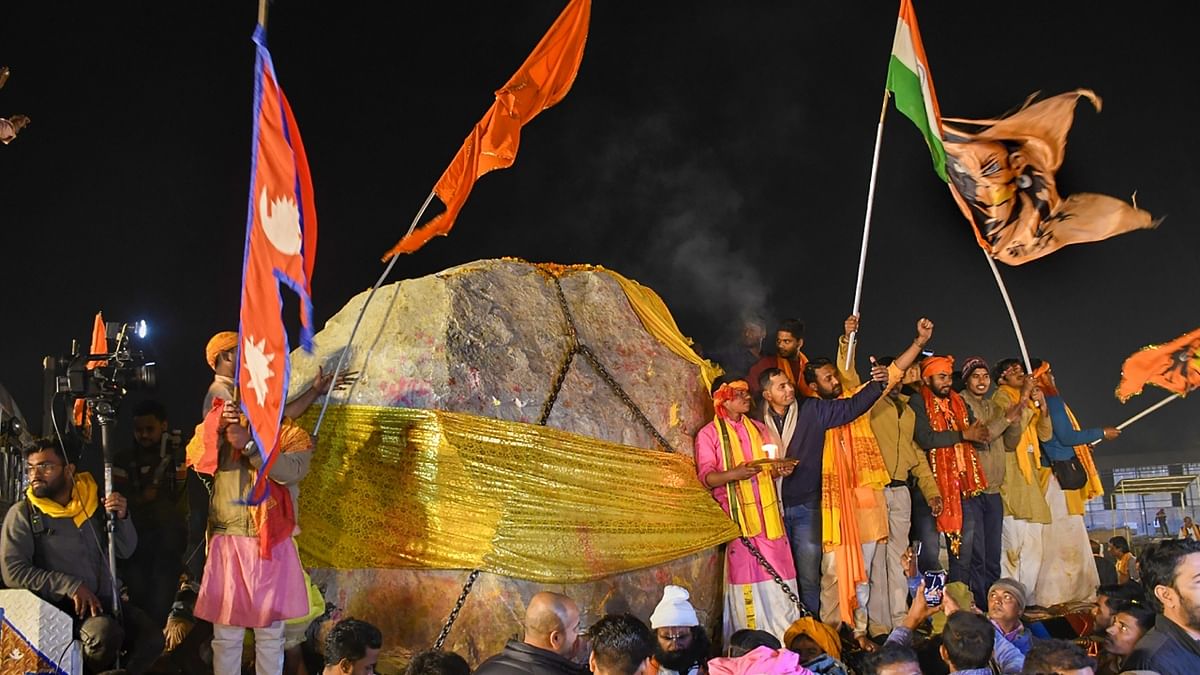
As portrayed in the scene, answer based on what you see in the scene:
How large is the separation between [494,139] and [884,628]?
4.05 m

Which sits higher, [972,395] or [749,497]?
[972,395]

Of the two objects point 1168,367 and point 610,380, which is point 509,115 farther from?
point 1168,367

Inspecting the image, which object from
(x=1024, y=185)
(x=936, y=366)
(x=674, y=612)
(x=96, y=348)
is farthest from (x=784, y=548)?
(x=96, y=348)

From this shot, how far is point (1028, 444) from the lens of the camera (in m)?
8.55

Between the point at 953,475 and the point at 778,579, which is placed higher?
the point at 953,475

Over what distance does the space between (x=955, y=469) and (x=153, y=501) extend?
5.35m

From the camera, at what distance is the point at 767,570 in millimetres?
7023

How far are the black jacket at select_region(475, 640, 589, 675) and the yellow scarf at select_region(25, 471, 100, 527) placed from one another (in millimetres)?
2404

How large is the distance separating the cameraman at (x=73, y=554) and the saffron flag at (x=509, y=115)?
2.15m

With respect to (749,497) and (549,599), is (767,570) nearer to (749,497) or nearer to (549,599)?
(749,497)

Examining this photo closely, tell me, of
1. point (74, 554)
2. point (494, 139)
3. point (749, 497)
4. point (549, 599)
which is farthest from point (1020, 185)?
point (74, 554)

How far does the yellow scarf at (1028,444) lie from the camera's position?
8.47 metres

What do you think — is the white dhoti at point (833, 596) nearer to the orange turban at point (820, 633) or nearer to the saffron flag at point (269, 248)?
the orange turban at point (820, 633)

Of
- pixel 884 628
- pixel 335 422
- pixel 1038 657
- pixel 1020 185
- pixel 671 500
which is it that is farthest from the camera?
pixel 1020 185
